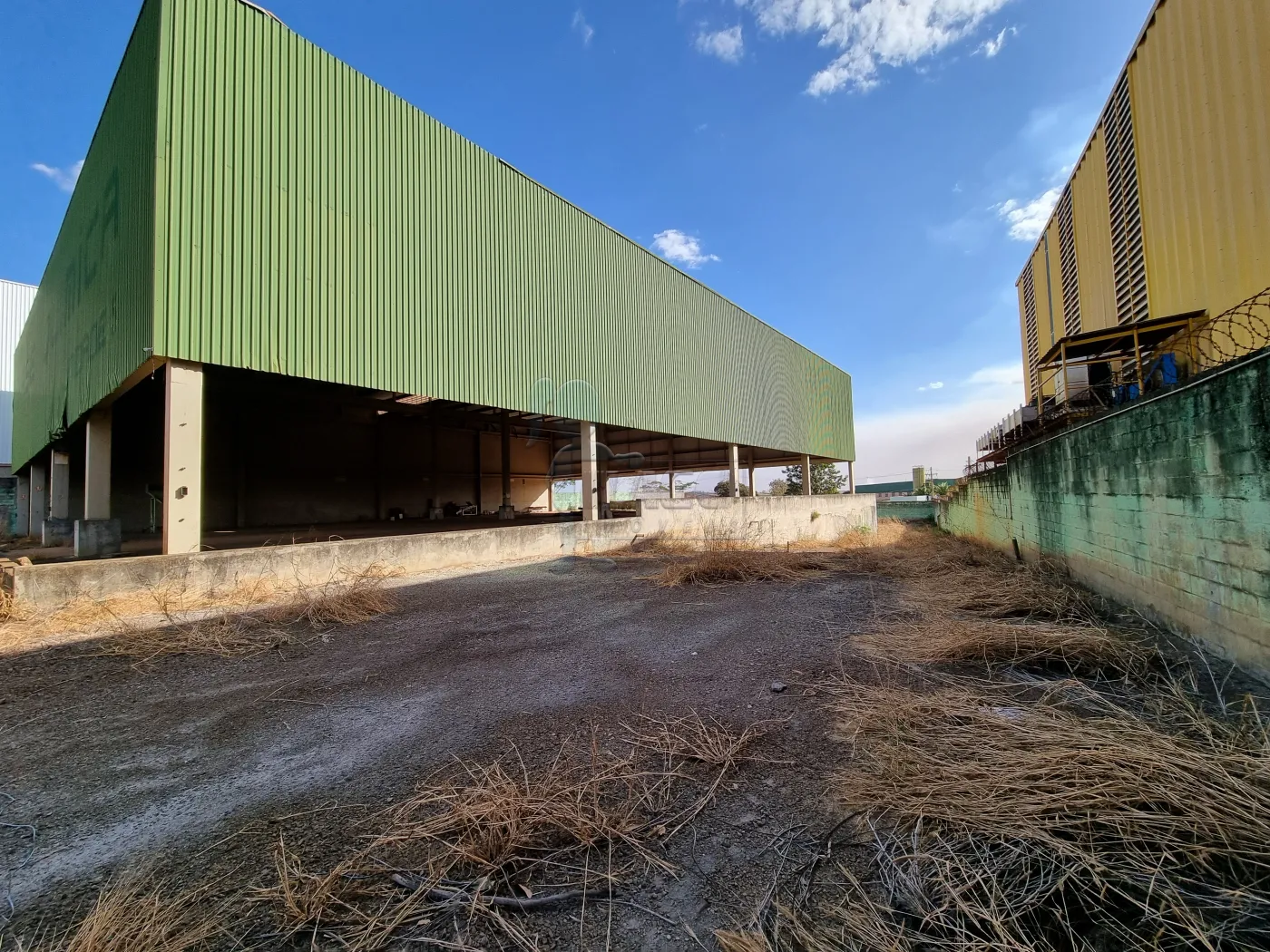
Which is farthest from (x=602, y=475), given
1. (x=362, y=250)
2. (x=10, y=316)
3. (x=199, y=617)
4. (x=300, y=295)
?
(x=10, y=316)

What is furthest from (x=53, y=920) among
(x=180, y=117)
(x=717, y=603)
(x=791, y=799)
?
(x=180, y=117)

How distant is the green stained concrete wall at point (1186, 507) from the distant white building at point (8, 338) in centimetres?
3969

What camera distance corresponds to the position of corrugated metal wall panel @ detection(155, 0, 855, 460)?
6.85 metres

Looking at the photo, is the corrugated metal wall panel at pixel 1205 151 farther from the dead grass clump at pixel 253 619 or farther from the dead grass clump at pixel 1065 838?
the dead grass clump at pixel 253 619

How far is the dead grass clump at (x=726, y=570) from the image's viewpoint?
7492mm

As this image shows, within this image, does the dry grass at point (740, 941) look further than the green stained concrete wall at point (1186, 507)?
No

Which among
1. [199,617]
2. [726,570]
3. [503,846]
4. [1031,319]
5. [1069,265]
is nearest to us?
[503,846]

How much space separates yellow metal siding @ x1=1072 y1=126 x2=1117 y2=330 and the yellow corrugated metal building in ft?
0.11

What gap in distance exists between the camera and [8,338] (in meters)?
25.5

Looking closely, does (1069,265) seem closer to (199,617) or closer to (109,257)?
(199,617)

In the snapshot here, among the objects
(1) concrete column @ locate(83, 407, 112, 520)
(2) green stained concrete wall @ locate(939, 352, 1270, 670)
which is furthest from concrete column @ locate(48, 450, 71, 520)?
(2) green stained concrete wall @ locate(939, 352, 1270, 670)

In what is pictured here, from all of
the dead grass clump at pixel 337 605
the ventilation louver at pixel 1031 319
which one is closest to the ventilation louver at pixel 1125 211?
the ventilation louver at pixel 1031 319

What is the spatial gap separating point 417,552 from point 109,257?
7.67 metres

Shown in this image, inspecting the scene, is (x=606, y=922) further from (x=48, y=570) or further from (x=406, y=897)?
(x=48, y=570)
